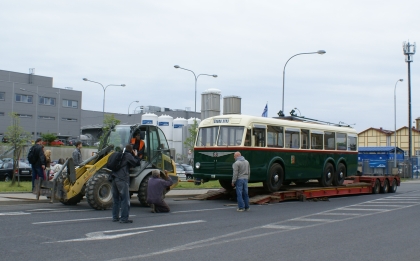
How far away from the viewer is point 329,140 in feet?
72.2

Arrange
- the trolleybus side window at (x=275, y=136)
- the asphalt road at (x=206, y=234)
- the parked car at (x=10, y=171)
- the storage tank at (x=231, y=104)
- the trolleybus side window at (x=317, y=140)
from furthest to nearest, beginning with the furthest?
the storage tank at (x=231, y=104) → the parked car at (x=10, y=171) → the trolleybus side window at (x=317, y=140) → the trolleybus side window at (x=275, y=136) → the asphalt road at (x=206, y=234)

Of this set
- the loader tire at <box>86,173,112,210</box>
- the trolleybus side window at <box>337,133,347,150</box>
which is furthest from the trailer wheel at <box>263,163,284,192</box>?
the loader tire at <box>86,173,112,210</box>

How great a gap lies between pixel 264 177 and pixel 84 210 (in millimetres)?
6808

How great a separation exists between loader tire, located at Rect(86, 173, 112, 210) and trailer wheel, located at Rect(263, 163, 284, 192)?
6.27 metres

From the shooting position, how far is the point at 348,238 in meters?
10.5

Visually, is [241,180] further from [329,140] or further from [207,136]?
[329,140]

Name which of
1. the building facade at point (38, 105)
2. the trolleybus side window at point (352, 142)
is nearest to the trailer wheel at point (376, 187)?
the trolleybus side window at point (352, 142)

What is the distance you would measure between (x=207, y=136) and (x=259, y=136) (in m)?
1.87

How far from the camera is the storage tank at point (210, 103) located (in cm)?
4622

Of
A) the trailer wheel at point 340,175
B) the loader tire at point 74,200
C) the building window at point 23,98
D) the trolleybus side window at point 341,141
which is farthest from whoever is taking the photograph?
the building window at point 23,98

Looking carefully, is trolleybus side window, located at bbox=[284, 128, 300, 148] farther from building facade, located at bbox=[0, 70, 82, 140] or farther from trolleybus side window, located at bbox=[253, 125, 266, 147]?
building facade, located at bbox=[0, 70, 82, 140]

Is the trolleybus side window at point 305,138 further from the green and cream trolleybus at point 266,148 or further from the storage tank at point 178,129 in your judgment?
the storage tank at point 178,129

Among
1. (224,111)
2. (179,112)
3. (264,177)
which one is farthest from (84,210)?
(179,112)

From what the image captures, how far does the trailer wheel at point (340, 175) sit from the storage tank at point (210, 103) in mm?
23699
